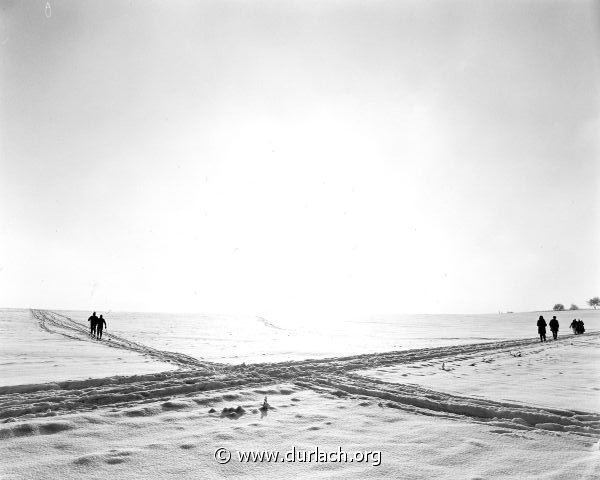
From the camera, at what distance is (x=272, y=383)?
919 centimetres

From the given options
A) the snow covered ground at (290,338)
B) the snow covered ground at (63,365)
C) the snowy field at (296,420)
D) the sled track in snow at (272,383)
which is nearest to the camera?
the snowy field at (296,420)

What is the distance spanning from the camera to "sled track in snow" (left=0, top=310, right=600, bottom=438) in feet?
20.9

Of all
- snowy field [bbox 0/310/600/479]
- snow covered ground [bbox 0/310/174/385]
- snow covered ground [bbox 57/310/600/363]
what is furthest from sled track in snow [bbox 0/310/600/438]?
snow covered ground [bbox 57/310/600/363]

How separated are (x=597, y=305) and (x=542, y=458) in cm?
12532

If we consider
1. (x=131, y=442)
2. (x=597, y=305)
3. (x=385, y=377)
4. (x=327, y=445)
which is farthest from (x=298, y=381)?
(x=597, y=305)

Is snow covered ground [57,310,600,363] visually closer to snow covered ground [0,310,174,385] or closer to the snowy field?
snow covered ground [0,310,174,385]

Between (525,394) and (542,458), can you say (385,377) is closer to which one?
(525,394)

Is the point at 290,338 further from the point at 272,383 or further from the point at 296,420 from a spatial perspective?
the point at 296,420

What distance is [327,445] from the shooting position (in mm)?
5359

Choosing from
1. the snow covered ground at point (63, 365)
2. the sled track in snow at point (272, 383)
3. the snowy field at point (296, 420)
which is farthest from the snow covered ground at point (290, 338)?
the snowy field at point (296, 420)

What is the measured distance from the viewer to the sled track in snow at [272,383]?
6.37 m

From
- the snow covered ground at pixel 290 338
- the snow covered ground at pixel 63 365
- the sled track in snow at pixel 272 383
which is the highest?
the sled track in snow at pixel 272 383

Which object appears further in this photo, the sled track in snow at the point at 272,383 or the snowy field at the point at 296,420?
the sled track in snow at the point at 272,383

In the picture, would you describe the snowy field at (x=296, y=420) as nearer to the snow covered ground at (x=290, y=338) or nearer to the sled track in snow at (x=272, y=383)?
the sled track in snow at (x=272, y=383)
